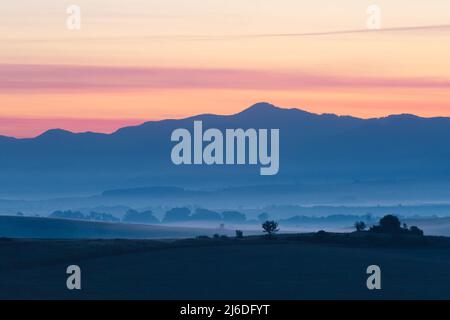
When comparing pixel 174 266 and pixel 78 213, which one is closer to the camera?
pixel 174 266

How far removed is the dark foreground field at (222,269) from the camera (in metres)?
36.9

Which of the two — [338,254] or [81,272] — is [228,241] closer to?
[338,254]

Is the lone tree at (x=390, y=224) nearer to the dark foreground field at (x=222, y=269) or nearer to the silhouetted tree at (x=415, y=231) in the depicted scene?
the silhouetted tree at (x=415, y=231)

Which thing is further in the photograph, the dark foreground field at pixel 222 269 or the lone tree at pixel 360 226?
the lone tree at pixel 360 226

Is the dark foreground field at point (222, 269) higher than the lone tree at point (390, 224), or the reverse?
the lone tree at point (390, 224)

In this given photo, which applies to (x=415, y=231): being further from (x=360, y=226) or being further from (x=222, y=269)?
(x=222, y=269)

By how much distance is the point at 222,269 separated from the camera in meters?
40.9

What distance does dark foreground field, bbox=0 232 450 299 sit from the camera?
3688cm

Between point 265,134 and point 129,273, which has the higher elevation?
point 265,134

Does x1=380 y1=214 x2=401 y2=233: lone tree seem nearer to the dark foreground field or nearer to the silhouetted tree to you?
the silhouetted tree
